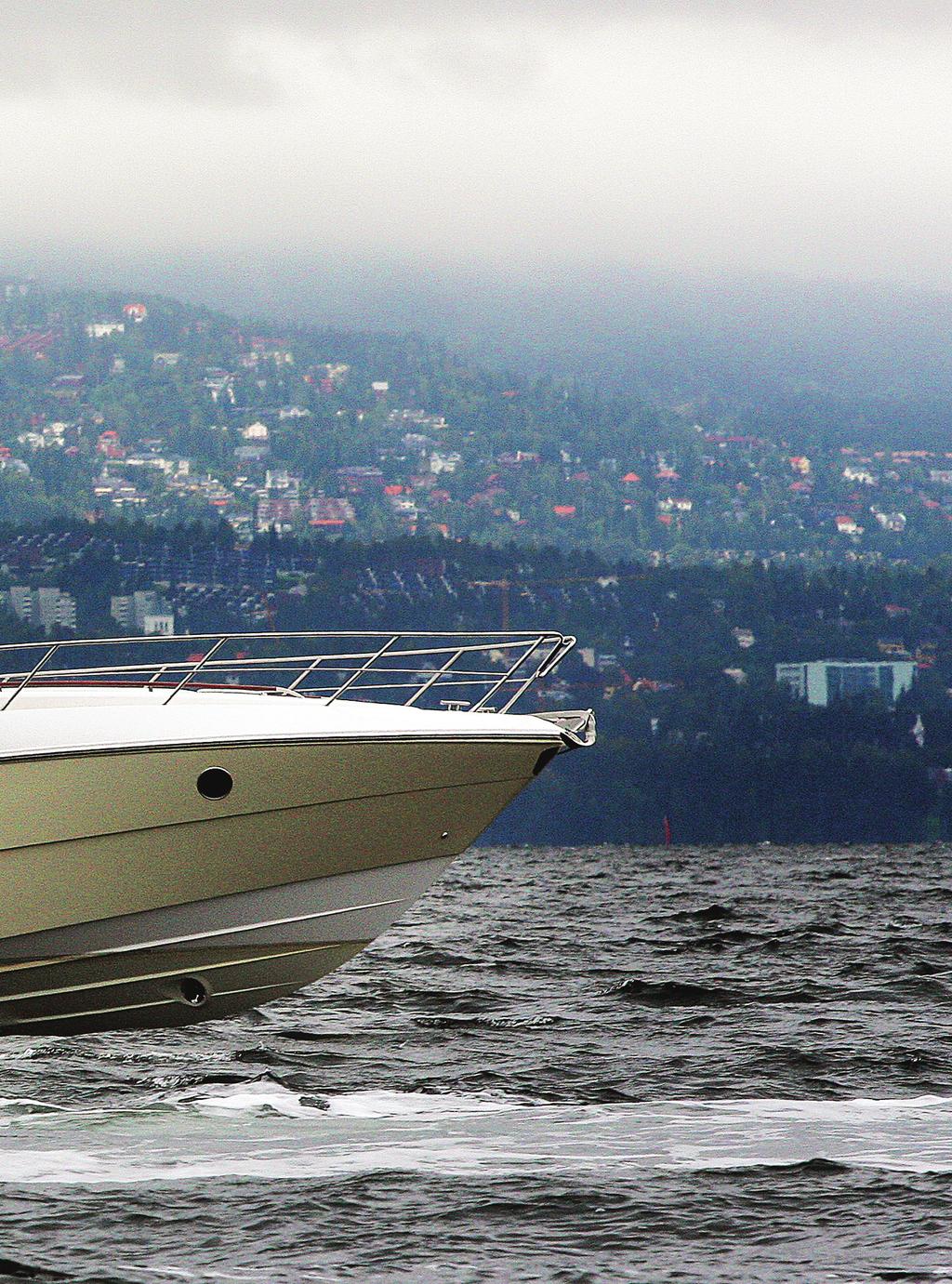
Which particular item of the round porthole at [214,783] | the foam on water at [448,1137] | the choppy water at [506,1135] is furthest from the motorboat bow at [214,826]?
the choppy water at [506,1135]

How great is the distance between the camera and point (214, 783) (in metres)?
10.8

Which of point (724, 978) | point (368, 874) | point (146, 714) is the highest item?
point (146, 714)

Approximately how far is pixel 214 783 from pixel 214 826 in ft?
0.86

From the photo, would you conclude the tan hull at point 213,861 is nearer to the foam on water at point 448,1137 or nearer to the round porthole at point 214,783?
the round porthole at point 214,783

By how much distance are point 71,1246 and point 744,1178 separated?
3.49 m

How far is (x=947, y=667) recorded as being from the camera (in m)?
158

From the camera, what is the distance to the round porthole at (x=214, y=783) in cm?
1077

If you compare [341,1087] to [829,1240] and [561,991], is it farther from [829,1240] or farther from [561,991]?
[561,991]

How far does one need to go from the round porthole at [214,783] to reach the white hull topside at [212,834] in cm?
2

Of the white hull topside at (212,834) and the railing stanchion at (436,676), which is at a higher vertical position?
the railing stanchion at (436,676)

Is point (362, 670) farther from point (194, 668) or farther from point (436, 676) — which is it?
point (194, 668)

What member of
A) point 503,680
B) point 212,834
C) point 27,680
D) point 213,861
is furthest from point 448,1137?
point 27,680

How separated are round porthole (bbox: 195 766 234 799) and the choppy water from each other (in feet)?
6.42

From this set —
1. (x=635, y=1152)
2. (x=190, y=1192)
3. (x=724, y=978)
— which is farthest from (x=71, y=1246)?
(x=724, y=978)
